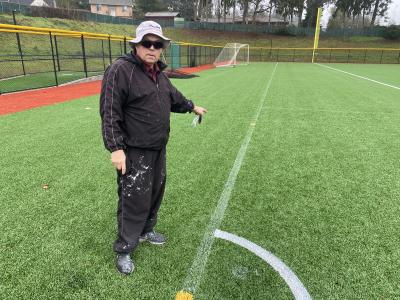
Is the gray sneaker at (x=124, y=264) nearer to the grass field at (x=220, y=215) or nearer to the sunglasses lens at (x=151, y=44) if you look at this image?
the grass field at (x=220, y=215)

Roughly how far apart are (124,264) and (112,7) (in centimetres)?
8627

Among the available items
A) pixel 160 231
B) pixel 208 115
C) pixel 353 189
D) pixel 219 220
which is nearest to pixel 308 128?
pixel 208 115

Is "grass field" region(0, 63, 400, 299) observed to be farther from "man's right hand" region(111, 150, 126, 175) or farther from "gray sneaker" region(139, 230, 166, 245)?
"man's right hand" region(111, 150, 126, 175)

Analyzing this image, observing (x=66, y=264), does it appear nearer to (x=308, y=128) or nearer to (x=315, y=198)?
(x=315, y=198)

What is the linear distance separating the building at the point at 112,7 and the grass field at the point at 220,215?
80.1m

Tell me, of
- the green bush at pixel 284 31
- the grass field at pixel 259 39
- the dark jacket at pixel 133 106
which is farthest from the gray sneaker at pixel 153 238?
the green bush at pixel 284 31

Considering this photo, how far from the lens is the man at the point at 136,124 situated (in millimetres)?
2174

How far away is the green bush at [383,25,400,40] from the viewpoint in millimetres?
49938

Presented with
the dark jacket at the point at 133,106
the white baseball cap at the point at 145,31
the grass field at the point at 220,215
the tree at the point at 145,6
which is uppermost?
the tree at the point at 145,6

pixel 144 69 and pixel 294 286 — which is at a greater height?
pixel 144 69

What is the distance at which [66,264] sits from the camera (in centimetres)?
256

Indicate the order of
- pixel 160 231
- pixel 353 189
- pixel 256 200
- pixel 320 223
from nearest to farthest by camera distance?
pixel 160 231 < pixel 320 223 < pixel 256 200 < pixel 353 189

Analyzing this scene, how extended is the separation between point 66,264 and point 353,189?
3486 millimetres

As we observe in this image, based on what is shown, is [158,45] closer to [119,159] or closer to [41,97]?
[119,159]
